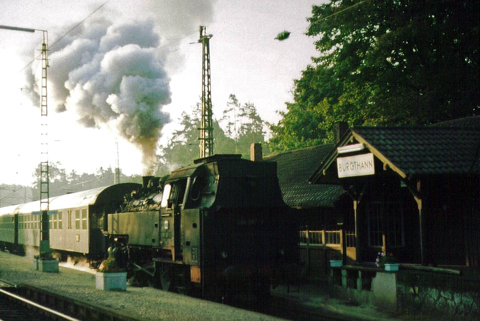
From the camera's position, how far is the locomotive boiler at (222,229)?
1251 cm

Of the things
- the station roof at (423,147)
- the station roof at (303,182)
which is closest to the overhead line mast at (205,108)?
the station roof at (303,182)

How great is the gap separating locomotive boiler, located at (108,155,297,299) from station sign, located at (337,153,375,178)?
64.0 inches

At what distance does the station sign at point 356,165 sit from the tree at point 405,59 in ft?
39.3

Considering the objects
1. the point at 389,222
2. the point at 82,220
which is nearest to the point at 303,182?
the point at 389,222

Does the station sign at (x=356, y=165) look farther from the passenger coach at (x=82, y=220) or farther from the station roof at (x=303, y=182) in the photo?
the passenger coach at (x=82, y=220)

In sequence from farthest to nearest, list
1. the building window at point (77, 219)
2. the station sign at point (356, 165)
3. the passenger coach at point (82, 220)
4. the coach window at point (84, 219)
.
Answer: the building window at point (77, 219), the coach window at point (84, 219), the passenger coach at point (82, 220), the station sign at point (356, 165)

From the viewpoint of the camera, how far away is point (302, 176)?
68.0 ft

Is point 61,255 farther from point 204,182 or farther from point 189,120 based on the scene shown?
point 189,120

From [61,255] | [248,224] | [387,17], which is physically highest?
[387,17]

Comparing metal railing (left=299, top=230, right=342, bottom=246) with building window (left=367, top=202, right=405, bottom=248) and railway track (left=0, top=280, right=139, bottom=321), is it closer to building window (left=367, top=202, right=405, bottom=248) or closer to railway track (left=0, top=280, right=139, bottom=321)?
building window (left=367, top=202, right=405, bottom=248)

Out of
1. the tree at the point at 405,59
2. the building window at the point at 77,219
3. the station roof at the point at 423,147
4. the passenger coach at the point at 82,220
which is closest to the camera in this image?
A: the station roof at the point at 423,147

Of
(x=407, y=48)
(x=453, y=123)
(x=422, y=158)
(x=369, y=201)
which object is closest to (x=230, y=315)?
(x=422, y=158)

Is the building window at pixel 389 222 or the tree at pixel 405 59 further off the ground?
the tree at pixel 405 59

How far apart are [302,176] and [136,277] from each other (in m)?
6.95
